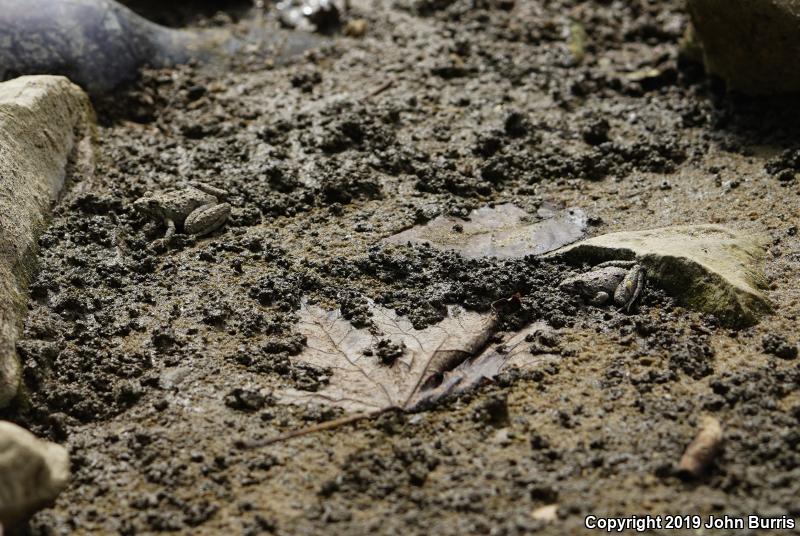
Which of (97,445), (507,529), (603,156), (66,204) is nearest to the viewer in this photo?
(507,529)

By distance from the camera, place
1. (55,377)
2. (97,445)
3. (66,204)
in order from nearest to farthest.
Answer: (97,445) < (55,377) < (66,204)

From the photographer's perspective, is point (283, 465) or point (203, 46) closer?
point (283, 465)

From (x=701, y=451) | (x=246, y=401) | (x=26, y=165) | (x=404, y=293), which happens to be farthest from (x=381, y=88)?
(x=701, y=451)

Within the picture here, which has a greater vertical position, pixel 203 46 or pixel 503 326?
pixel 203 46

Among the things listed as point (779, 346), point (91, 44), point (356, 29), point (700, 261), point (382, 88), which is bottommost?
point (779, 346)

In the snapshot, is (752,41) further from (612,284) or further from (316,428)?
(316,428)

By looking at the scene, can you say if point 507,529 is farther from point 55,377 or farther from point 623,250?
point 55,377

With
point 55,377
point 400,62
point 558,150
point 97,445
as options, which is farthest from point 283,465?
point 400,62
